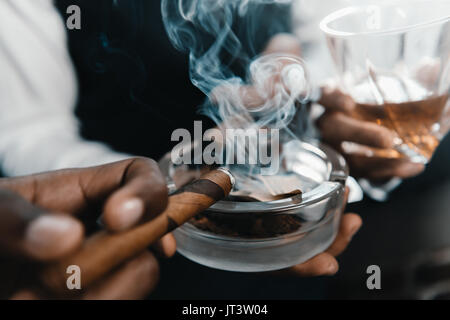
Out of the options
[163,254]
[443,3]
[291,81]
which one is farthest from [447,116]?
[163,254]

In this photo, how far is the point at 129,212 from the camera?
0.49 metres

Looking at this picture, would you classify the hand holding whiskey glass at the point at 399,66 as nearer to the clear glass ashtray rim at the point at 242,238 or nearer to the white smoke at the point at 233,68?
the white smoke at the point at 233,68

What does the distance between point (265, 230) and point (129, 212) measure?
307 millimetres

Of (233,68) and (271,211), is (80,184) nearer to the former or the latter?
(271,211)

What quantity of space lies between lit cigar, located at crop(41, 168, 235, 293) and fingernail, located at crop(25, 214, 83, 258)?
3 cm

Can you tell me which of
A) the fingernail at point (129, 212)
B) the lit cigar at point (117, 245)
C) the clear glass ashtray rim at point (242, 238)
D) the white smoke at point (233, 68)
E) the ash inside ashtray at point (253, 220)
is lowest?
the clear glass ashtray rim at point (242, 238)

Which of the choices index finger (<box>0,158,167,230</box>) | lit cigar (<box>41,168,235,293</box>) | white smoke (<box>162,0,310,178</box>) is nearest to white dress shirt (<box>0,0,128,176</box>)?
white smoke (<box>162,0,310,178</box>)

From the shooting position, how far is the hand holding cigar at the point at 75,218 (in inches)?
17.8

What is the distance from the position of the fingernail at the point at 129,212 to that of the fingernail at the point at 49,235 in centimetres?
6

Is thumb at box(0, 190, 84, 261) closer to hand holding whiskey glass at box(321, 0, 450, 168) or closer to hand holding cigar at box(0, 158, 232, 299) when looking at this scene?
hand holding cigar at box(0, 158, 232, 299)

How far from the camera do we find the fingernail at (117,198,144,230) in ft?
1.61

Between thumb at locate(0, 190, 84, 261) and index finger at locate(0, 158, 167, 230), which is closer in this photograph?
thumb at locate(0, 190, 84, 261)

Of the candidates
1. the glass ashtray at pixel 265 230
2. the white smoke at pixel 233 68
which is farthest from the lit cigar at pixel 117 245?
the white smoke at pixel 233 68

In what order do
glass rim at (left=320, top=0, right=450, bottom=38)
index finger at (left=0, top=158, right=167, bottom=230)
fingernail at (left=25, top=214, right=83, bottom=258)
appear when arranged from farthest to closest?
glass rim at (left=320, top=0, right=450, bottom=38) → index finger at (left=0, top=158, right=167, bottom=230) → fingernail at (left=25, top=214, right=83, bottom=258)
